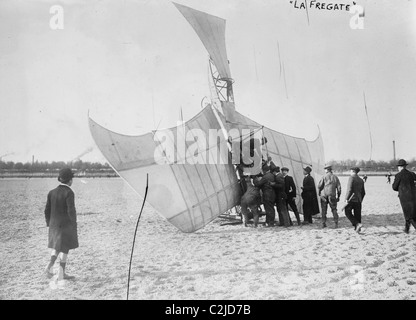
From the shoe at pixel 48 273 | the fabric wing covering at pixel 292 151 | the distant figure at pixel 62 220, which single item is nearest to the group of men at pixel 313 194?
the fabric wing covering at pixel 292 151

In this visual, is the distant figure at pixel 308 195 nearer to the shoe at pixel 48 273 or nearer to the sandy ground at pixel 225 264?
the sandy ground at pixel 225 264

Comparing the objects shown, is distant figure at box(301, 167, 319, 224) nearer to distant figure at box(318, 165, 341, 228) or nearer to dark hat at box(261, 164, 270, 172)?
distant figure at box(318, 165, 341, 228)

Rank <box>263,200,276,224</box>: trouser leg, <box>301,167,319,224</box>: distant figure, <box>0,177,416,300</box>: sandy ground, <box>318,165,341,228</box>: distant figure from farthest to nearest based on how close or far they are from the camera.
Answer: <box>301,167,319,224</box>: distant figure < <box>263,200,276,224</box>: trouser leg < <box>318,165,341,228</box>: distant figure < <box>0,177,416,300</box>: sandy ground

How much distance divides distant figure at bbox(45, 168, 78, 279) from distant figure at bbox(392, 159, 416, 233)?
5632 millimetres

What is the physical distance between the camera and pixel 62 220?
4246 millimetres

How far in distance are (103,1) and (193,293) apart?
183 inches

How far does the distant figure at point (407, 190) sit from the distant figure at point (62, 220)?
5.63 metres

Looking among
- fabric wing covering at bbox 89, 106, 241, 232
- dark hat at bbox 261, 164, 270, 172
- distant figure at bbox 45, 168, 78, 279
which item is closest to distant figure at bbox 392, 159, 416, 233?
dark hat at bbox 261, 164, 270, 172

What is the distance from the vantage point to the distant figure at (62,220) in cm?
419

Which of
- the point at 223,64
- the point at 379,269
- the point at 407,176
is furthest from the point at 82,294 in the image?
the point at 223,64

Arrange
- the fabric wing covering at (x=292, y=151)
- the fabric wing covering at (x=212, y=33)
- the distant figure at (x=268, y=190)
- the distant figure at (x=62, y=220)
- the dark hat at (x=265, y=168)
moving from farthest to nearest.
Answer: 1. the fabric wing covering at (x=292, y=151)
2. the dark hat at (x=265, y=168)
3. the distant figure at (x=268, y=190)
4. the fabric wing covering at (x=212, y=33)
5. the distant figure at (x=62, y=220)

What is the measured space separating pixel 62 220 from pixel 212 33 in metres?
5.82

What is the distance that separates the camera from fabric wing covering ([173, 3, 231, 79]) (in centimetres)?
705
